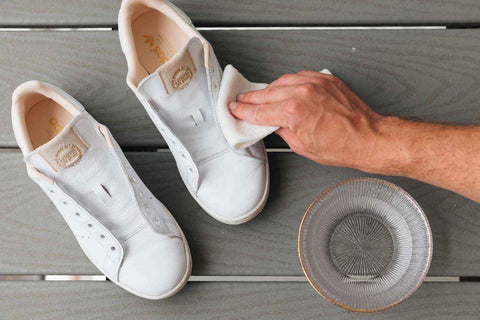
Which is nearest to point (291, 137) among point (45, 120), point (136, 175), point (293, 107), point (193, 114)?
point (293, 107)

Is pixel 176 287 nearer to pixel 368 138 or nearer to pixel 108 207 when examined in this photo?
pixel 108 207

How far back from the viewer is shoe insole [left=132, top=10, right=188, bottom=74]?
2.14 feet

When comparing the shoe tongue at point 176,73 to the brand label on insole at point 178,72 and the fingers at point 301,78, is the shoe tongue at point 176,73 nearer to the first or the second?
the brand label on insole at point 178,72

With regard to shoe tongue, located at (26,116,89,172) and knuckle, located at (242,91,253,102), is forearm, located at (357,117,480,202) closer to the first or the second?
knuckle, located at (242,91,253,102)

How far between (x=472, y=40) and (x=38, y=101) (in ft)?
2.39

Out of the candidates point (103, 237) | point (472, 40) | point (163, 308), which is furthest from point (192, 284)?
point (472, 40)

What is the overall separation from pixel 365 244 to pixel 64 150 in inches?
18.7

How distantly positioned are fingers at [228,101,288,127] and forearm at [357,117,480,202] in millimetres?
136

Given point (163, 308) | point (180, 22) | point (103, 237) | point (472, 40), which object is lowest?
point (163, 308)

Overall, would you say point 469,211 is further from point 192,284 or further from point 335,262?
point 192,284

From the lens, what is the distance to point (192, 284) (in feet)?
2.23

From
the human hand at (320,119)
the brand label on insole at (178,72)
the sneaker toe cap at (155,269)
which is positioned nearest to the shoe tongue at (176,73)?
the brand label on insole at (178,72)

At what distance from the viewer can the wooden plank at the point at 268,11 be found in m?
0.72

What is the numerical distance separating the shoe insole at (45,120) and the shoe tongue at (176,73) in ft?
0.54
